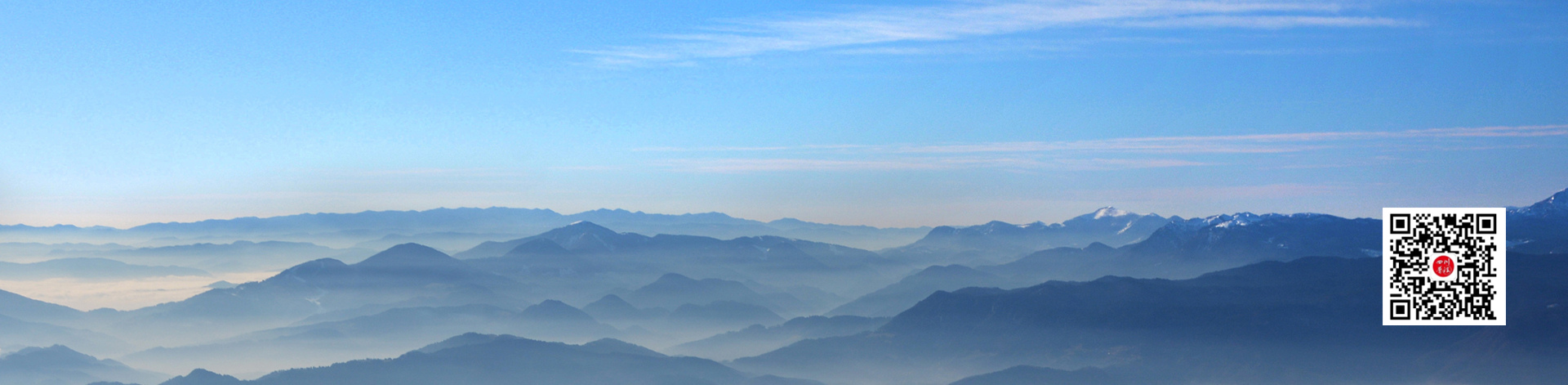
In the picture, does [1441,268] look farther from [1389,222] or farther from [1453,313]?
[1389,222]

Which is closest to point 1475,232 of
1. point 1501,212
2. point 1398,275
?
point 1501,212

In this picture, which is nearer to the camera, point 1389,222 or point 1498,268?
point 1389,222

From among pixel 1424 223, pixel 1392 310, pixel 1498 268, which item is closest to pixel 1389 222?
pixel 1424 223

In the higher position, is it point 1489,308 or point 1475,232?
point 1475,232

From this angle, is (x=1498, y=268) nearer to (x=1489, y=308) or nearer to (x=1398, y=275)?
(x=1489, y=308)

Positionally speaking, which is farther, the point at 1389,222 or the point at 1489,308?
the point at 1489,308

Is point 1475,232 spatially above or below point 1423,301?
above
